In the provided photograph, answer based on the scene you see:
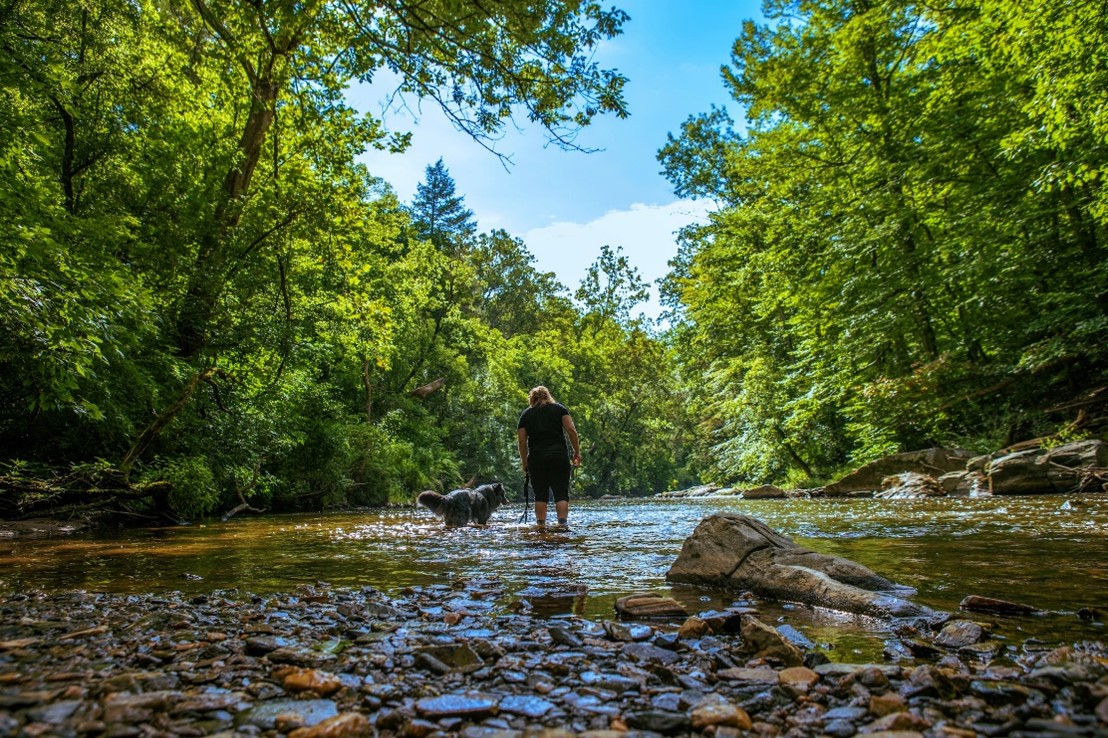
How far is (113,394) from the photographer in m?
8.89

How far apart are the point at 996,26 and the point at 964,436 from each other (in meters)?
11.1

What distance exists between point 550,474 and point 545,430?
2.38 feet

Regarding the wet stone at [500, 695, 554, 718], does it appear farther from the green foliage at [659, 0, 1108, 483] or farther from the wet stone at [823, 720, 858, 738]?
the green foliage at [659, 0, 1108, 483]

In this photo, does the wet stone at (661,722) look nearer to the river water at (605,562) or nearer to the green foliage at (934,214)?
the river water at (605,562)

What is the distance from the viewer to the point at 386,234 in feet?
81.8

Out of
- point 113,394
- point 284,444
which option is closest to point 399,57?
point 113,394

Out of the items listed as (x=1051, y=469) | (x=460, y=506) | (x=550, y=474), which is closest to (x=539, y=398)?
(x=550, y=474)

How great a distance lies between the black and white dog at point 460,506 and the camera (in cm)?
961

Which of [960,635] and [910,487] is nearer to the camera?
[960,635]

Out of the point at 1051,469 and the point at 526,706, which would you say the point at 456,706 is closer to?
the point at 526,706

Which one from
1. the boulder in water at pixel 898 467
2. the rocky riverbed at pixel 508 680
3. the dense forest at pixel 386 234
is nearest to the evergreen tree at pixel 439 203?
the dense forest at pixel 386 234

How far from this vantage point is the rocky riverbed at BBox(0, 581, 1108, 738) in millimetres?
1556

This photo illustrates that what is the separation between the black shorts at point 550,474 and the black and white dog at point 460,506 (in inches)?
59.3

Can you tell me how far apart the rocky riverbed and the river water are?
1.22 ft
